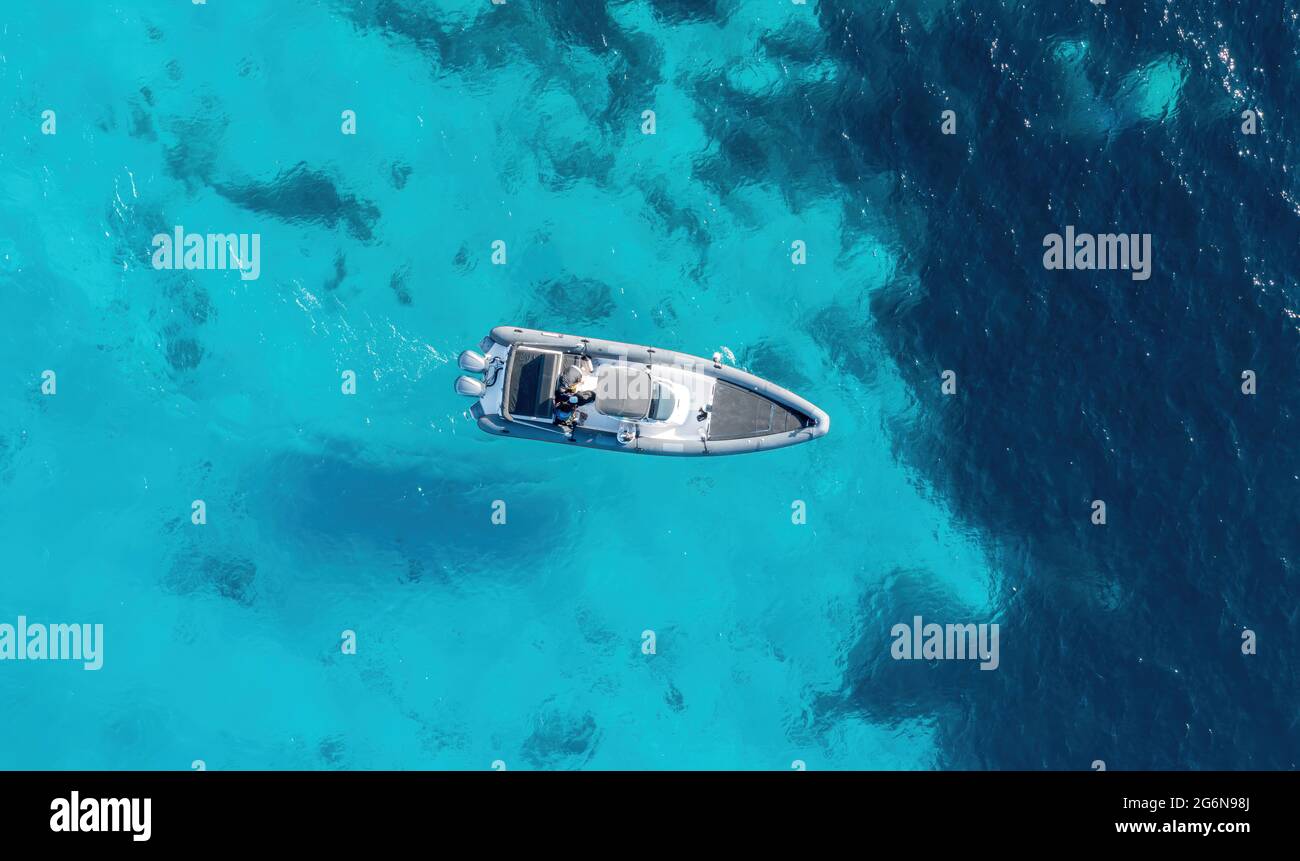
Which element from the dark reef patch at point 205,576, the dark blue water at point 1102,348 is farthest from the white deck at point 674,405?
the dark reef patch at point 205,576

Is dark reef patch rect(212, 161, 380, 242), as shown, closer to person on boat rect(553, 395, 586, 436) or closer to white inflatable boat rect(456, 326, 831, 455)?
white inflatable boat rect(456, 326, 831, 455)

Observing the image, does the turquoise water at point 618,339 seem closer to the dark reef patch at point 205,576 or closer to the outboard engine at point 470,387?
the dark reef patch at point 205,576

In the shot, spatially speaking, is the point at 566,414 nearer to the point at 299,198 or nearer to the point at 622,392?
the point at 622,392

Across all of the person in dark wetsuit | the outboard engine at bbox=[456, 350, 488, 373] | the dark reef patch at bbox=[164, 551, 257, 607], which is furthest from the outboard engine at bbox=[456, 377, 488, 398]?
the dark reef patch at bbox=[164, 551, 257, 607]

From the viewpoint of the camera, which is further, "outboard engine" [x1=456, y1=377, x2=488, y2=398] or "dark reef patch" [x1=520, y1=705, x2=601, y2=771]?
"dark reef patch" [x1=520, y1=705, x2=601, y2=771]

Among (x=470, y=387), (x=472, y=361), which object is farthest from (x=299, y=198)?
(x=470, y=387)

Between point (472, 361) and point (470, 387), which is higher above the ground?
point (472, 361)
